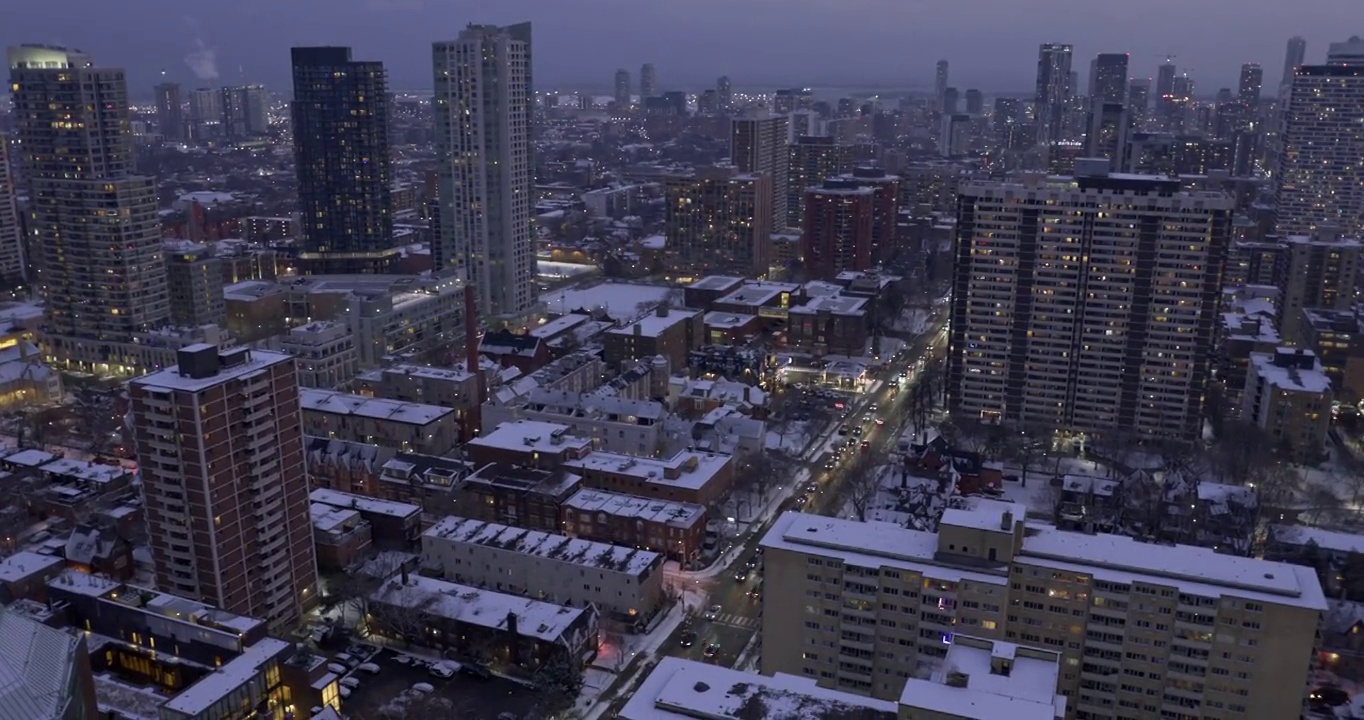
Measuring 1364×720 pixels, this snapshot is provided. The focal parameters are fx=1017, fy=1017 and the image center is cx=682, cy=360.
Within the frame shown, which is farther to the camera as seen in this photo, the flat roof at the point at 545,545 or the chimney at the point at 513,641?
the flat roof at the point at 545,545

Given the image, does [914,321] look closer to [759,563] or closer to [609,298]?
[609,298]

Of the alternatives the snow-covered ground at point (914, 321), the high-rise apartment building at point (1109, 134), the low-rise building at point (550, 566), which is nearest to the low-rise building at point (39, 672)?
the low-rise building at point (550, 566)

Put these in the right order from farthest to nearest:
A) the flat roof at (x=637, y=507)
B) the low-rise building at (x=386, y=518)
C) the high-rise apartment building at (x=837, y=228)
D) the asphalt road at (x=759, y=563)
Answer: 1. the high-rise apartment building at (x=837, y=228)
2. the low-rise building at (x=386, y=518)
3. the flat roof at (x=637, y=507)
4. the asphalt road at (x=759, y=563)

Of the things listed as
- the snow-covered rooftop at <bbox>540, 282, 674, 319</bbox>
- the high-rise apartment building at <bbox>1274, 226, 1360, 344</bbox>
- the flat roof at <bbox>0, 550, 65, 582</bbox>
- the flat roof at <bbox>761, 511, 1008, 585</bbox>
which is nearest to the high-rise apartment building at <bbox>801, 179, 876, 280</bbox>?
the snow-covered rooftop at <bbox>540, 282, 674, 319</bbox>

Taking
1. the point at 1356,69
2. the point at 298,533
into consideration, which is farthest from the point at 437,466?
the point at 1356,69

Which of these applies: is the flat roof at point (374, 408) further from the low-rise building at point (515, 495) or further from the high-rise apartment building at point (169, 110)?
the high-rise apartment building at point (169, 110)

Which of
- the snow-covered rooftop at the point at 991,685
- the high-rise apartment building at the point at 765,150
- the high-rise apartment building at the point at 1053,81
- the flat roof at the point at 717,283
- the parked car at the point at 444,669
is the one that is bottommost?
the parked car at the point at 444,669

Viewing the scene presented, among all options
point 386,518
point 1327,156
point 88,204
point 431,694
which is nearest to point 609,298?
point 88,204
